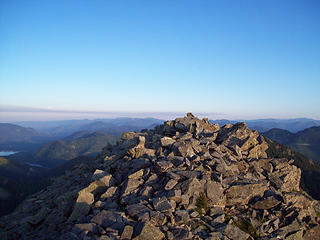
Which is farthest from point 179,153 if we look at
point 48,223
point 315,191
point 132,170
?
point 315,191

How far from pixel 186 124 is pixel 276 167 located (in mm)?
14399

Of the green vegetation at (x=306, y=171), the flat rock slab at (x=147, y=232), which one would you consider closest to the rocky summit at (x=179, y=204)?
the flat rock slab at (x=147, y=232)

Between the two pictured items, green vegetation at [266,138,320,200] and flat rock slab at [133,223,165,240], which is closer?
flat rock slab at [133,223,165,240]

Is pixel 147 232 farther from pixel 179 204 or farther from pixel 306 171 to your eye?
pixel 306 171

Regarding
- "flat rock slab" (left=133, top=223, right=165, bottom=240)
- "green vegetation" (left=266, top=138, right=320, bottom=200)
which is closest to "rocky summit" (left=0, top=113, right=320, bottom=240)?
"flat rock slab" (left=133, top=223, right=165, bottom=240)

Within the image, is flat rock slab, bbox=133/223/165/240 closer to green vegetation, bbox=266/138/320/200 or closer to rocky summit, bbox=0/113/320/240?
rocky summit, bbox=0/113/320/240

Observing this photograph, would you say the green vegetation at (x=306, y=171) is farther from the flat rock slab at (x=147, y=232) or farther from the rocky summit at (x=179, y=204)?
the flat rock slab at (x=147, y=232)

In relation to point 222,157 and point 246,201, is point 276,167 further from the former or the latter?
point 246,201

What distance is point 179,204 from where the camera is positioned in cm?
1672

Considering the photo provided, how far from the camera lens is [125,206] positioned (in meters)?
17.4

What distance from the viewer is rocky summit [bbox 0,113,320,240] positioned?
48.0 feet

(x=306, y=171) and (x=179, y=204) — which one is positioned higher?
(x=179, y=204)

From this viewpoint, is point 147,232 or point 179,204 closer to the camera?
point 147,232

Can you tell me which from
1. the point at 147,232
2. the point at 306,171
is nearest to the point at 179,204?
the point at 147,232
